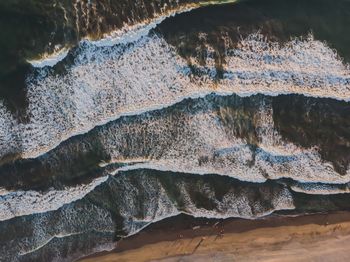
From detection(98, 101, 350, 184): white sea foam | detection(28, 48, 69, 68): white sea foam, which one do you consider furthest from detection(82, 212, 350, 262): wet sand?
detection(28, 48, 69, 68): white sea foam

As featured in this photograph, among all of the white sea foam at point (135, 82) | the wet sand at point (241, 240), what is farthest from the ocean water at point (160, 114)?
the wet sand at point (241, 240)

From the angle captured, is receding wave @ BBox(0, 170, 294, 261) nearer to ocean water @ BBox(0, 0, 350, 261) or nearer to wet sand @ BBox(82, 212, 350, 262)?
ocean water @ BBox(0, 0, 350, 261)

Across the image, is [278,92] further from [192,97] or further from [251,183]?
[251,183]

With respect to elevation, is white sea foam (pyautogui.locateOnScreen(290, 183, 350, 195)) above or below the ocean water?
below

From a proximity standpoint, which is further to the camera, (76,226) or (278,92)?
(76,226)

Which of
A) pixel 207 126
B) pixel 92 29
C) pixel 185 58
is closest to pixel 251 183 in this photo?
pixel 207 126

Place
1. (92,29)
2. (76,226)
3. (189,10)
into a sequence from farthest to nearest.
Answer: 1. (76,226)
2. (189,10)
3. (92,29)
